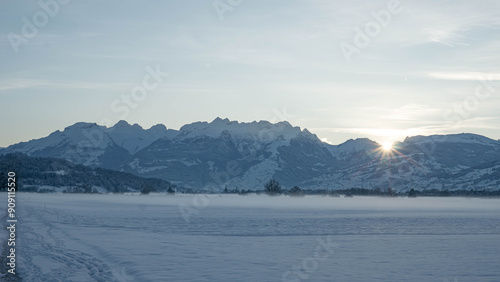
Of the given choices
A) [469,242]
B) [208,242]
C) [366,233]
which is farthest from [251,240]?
[469,242]

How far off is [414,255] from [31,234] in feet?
109

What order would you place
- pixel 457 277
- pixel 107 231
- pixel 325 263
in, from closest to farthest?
1. pixel 457 277
2. pixel 325 263
3. pixel 107 231

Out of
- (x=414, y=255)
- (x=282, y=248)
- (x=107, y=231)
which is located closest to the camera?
(x=414, y=255)

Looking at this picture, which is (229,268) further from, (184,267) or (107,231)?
(107,231)

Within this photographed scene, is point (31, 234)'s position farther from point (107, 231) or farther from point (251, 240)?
point (251, 240)

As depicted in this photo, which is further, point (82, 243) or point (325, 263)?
point (82, 243)

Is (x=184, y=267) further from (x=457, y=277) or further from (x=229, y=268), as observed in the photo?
(x=457, y=277)

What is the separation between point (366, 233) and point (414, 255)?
56.7 ft

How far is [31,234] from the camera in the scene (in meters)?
49.9

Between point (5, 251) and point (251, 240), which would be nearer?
point (5, 251)

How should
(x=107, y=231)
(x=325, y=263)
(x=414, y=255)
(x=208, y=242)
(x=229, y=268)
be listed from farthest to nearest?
(x=107, y=231) < (x=208, y=242) < (x=414, y=255) < (x=325, y=263) < (x=229, y=268)

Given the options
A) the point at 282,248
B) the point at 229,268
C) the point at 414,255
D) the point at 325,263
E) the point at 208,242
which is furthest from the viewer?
the point at 208,242

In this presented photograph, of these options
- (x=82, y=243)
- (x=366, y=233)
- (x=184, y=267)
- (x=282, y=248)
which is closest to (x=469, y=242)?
(x=366, y=233)

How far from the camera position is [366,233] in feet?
187
